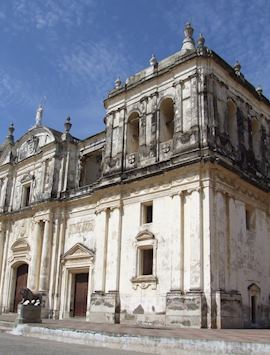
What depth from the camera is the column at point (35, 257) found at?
77.9 ft

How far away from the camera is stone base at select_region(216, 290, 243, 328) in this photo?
1558 cm

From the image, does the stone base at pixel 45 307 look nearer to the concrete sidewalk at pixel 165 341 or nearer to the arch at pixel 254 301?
the concrete sidewalk at pixel 165 341

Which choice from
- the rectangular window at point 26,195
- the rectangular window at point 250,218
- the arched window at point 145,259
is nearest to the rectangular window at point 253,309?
the rectangular window at point 250,218

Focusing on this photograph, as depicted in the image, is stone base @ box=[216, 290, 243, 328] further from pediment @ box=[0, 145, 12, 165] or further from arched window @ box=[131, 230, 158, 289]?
pediment @ box=[0, 145, 12, 165]

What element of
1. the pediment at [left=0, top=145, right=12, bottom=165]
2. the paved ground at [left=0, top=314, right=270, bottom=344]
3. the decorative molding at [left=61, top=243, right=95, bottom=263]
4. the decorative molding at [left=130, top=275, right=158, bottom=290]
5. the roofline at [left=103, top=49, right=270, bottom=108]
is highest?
the roofline at [left=103, top=49, right=270, bottom=108]

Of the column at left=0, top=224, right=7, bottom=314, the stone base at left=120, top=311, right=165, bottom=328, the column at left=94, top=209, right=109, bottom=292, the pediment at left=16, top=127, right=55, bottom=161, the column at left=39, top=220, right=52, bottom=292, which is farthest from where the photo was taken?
the pediment at left=16, top=127, right=55, bottom=161

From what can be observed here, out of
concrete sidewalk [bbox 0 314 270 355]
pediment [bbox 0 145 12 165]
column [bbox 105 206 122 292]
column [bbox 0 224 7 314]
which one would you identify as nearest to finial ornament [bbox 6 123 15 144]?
pediment [bbox 0 145 12 165]

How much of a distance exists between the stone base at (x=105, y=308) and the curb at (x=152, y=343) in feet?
17.3

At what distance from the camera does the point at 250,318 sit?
17328 mm

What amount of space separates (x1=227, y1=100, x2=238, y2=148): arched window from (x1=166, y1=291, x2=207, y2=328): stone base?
7.51m

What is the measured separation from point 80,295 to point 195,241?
8619 mm

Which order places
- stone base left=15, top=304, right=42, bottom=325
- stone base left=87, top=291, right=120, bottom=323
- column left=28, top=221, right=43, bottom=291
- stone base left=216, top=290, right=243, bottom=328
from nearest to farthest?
stone base left=216, top=290, right=243, bottom=328
stone base left=15, top=304, right=42, bottom=325
stone base left=87, top=291, right=120, bottom=323
column left=28, top=221, right=43, bottom=291

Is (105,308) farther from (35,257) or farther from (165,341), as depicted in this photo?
(165,341)

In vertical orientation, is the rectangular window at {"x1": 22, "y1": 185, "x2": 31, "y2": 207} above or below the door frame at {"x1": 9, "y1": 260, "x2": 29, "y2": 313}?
above
